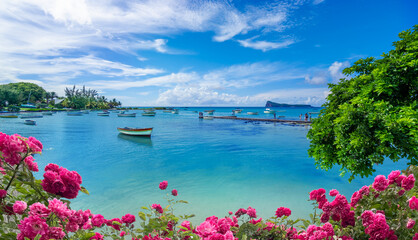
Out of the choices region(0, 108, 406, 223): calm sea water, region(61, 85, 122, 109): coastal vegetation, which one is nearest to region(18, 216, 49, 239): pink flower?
region(0, 108, 406, 223): calm sea water

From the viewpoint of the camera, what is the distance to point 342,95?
6.43 meters

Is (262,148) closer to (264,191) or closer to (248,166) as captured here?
(248,166)

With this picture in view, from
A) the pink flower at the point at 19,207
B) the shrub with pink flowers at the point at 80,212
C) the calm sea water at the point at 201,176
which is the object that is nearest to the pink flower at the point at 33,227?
the shrub with pink flowers at the point at 80,212

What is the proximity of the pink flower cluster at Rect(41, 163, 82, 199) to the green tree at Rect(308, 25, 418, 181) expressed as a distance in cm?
570

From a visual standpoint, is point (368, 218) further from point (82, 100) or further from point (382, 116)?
point (82, 100)

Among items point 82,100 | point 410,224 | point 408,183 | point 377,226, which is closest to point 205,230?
point 377,226

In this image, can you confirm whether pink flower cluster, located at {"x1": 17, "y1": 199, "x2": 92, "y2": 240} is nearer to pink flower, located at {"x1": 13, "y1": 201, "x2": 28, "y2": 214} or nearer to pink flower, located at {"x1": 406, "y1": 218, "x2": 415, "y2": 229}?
pink flower, located at {"x1": 13, "y1": 201, "x2": 28, "y2": 214}

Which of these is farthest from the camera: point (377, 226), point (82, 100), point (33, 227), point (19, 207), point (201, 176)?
point (82, 100)

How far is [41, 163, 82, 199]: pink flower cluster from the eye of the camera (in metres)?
1.76

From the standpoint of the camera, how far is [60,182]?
69.4 inches

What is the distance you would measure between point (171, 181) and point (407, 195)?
1277 centimetres

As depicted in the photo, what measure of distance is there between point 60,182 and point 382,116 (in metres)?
6.53

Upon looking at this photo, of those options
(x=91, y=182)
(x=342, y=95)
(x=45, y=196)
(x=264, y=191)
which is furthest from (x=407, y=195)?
(x=91, y=182)

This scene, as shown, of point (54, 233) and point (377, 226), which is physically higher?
point (54, 233)
